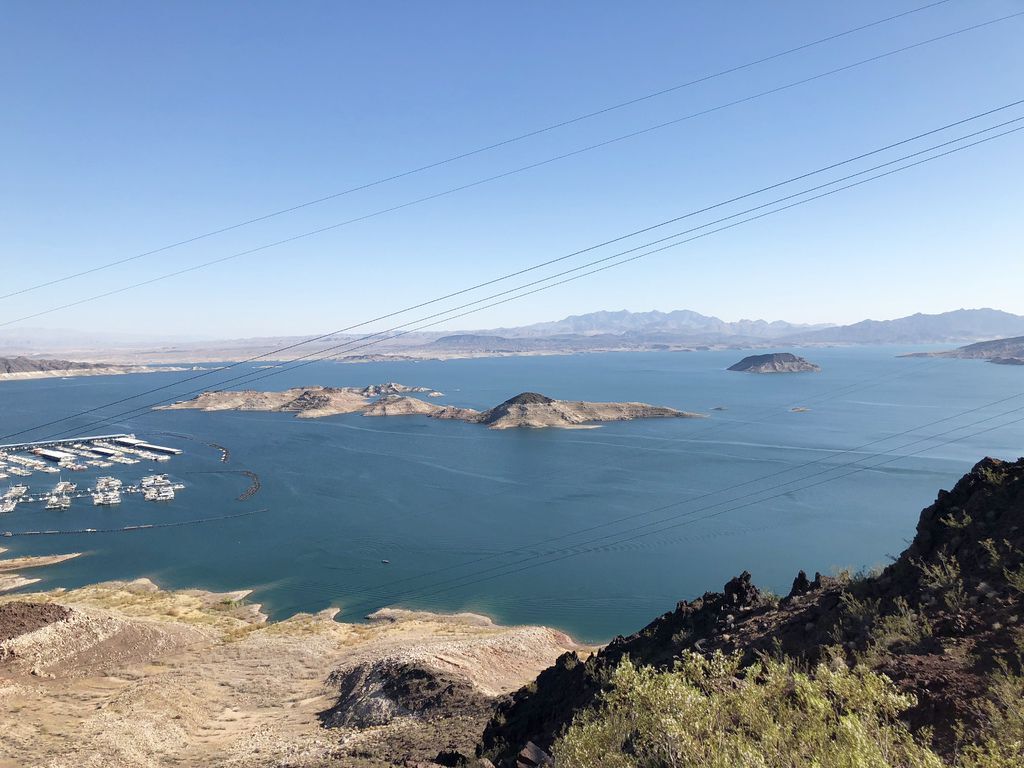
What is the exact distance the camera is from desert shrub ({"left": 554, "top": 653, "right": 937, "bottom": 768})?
443 cm

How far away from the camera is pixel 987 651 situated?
7.23m

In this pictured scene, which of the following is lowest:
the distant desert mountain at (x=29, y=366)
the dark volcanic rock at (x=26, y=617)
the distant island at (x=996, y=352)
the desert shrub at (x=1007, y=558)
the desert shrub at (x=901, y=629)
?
the distant island at (x=996, y=352)

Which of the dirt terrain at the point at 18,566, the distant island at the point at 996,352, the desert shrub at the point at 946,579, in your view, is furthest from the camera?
the distant island at the point at 996,352

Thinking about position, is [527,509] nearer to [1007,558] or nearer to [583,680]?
[583,680]

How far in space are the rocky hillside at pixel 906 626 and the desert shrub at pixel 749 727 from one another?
101 cm

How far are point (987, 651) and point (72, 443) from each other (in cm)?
7985

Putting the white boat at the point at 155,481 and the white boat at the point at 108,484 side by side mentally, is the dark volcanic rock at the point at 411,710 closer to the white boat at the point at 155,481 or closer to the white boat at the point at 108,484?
the white boat at the point at 155,481

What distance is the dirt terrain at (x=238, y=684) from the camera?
12406 millimetres

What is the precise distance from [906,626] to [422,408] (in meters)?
83.7

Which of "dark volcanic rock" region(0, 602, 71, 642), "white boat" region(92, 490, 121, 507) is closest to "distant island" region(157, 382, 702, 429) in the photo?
"white boat" region(92, 490, 121, 507)

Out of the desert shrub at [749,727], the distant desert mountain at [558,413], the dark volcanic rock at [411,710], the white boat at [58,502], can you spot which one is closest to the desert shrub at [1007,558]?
the desert shrub at [749,727]

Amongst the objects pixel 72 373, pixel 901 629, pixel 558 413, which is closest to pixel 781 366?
pixel 558 413

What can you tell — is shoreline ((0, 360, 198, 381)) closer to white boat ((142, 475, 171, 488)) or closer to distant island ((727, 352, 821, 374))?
white boat ((142, 475, 171, 488))

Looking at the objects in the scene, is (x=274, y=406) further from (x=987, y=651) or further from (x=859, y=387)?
(x=859, y=387)
